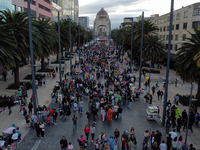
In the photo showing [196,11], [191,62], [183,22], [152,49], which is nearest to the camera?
[191,62]

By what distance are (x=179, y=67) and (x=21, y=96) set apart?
16.9 meters

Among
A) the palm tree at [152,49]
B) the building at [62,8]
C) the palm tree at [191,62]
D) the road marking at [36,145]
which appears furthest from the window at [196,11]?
the building at [62,8]

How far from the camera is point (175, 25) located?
1796 inches

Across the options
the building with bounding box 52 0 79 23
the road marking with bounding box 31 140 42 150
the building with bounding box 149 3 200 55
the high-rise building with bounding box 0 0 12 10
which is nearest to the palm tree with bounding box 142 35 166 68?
the building with bounding box 149 3 200 55

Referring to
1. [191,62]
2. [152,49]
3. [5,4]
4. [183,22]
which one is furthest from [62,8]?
[191,62]

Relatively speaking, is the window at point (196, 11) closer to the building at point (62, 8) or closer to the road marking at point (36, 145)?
the road marking at point (36, 145)

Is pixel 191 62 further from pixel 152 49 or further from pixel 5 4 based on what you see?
pixel 5 4

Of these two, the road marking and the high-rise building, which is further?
the high-rise building

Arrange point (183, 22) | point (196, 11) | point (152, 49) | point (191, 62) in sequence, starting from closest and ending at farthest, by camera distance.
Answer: point (191, 62)
point (196, 11)
point (152, 49)
point (183, 22)

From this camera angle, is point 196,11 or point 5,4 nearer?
point 5,4

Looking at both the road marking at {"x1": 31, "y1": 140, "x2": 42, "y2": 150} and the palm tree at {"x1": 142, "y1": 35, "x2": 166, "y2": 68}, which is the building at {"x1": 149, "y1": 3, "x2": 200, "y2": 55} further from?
the road marking at {"x1": 31, "y1": 140, "x2": 42, "y2": 150}

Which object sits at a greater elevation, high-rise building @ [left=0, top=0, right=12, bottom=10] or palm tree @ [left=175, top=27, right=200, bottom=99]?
high-rise building @ [left=0, top=0, right=12, bottom=10]

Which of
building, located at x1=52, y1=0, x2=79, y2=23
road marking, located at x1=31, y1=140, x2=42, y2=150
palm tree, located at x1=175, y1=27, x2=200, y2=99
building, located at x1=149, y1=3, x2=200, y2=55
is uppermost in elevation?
building, located at x1=52, y1=0, x2=79, y2=23

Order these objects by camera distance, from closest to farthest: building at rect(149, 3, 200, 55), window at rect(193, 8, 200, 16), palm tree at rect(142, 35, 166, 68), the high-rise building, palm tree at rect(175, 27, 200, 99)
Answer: palm tree at rect(175, 27, 200, 99), the high-rise building, window at rect(193, 8, 200, 16), building at rect(149, 3, 200, 55), palm tree at rect(142, 35, 166, 68)
